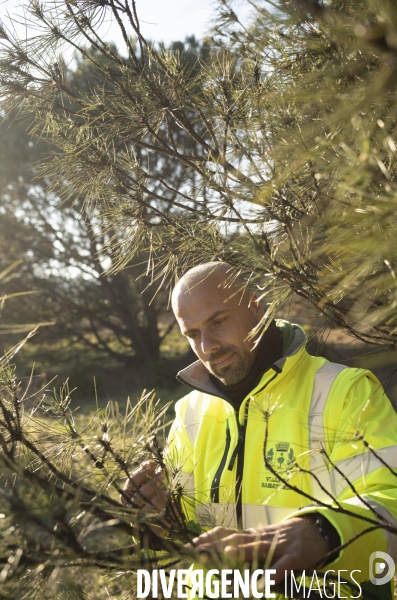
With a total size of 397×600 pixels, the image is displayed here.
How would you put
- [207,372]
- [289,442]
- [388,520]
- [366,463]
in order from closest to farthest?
[388,520] < [366,463] < [289,442] < [207,372]

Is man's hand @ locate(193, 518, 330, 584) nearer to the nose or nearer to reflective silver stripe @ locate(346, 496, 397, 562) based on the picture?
reflective silver stripe @ locate(346, 496, 397, 562)

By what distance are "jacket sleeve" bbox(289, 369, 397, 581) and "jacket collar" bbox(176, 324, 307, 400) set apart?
0.78 ft

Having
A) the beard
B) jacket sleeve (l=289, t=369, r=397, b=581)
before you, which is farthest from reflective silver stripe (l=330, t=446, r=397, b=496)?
the beard

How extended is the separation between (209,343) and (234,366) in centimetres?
12

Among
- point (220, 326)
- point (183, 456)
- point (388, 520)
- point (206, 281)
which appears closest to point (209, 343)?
point (220, 326)

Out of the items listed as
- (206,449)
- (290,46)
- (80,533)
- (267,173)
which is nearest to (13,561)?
(80,533)

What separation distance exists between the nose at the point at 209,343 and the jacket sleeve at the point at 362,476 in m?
0.52

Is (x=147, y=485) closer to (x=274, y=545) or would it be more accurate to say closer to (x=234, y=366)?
(x=274, y=545)

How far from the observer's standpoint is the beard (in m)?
1.98

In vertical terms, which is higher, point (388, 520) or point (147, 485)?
point (147, 485)

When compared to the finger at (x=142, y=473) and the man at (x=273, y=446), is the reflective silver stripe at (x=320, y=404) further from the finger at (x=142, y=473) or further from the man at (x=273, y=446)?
the finger at (x=142, y=473)

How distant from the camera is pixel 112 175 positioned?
72.3 inches

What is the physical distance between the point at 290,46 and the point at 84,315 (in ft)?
26.8

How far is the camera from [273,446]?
1750 mm
